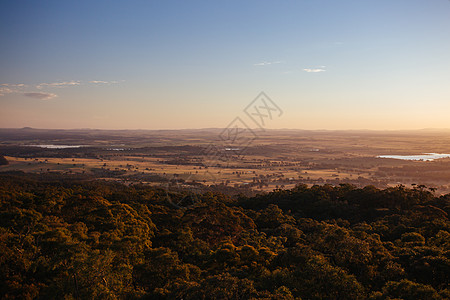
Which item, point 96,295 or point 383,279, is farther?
point 383,279

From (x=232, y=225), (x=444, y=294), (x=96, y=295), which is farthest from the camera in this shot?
(x=232, y=225)

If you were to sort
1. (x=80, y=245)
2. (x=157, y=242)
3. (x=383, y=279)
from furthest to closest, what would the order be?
(x=157, y=242)
(x=80, y=245)
(x=383, y=279)

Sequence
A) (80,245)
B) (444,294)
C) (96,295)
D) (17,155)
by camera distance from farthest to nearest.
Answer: (17,155) < (80,245) < (96,295) < (444,294)

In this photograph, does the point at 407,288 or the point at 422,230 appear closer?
the point at 407,288

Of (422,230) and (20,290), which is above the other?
(20,290)

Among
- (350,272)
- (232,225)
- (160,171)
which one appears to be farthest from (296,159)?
(350,272)

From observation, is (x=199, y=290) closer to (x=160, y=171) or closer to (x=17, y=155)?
(x=160, y=171)

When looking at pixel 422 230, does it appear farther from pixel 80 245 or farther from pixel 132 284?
pixel 80 245

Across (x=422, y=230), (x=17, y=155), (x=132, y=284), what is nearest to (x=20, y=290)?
(x=132, y=284)

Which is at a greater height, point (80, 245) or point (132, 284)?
point (80, 245)
